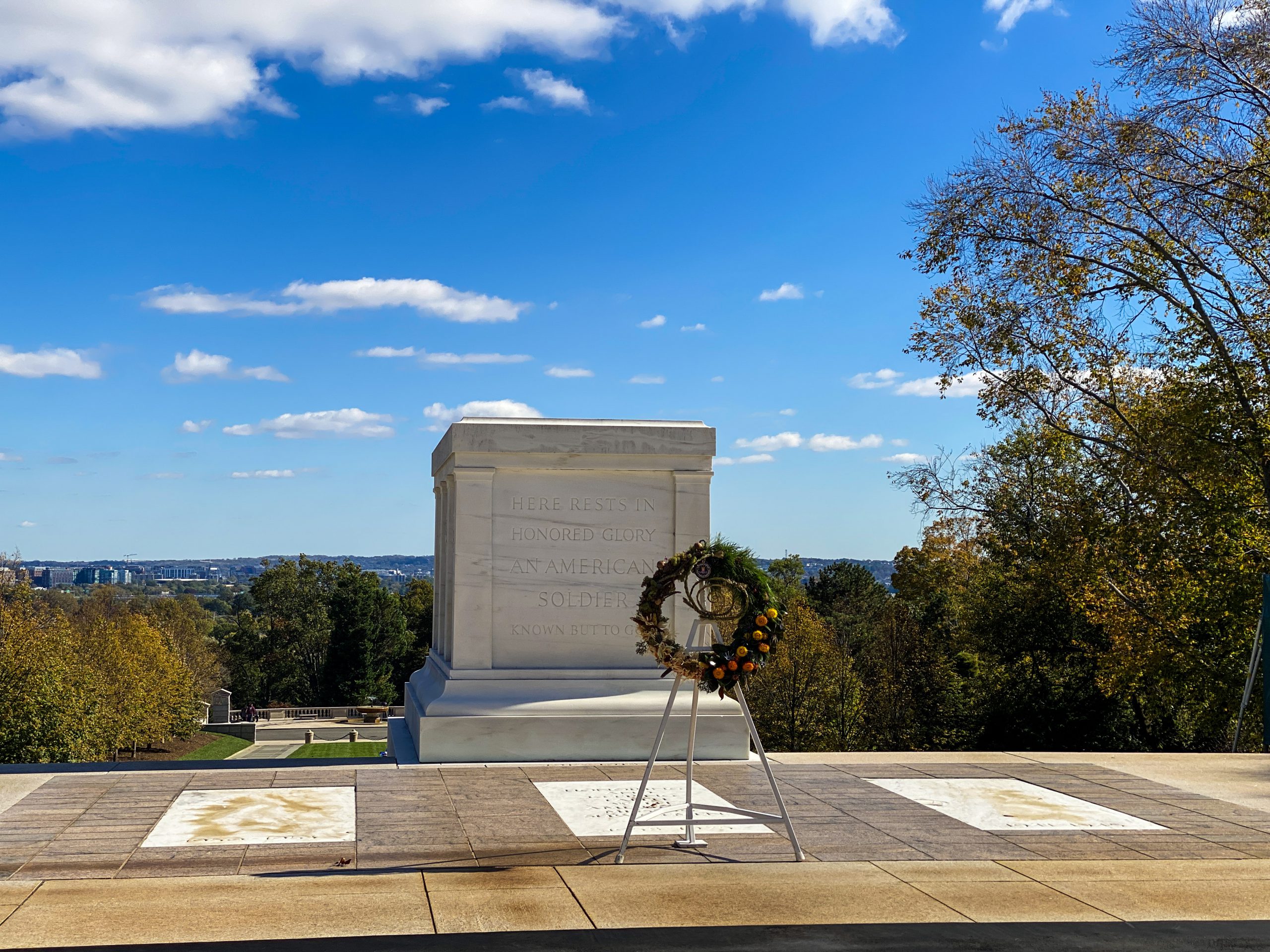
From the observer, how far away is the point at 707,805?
23.5ft

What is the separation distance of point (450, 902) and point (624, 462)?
222 inches

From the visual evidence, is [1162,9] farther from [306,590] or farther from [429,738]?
[306,590]

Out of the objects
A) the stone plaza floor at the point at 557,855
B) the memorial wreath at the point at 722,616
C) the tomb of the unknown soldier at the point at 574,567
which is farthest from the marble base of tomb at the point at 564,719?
the memorial wreath at the point at 722,616

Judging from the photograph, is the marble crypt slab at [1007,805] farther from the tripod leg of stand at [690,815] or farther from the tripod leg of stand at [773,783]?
the tripod leg of stand at [690,815]

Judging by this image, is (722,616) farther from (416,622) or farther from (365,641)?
(416,622)

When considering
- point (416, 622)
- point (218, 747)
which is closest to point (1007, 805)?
point (218, 747)

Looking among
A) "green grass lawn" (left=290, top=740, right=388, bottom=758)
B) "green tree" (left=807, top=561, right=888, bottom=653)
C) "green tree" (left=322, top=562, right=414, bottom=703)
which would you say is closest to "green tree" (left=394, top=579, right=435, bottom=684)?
"green tree" (left=322, top=562, right=414, bottom=703)

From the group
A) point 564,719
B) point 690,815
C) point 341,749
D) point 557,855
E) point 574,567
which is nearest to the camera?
point 557,855

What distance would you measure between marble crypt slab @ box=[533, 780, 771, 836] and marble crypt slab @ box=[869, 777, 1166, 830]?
1.56m

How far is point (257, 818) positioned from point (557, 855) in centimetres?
219

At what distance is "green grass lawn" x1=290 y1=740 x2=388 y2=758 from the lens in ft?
155

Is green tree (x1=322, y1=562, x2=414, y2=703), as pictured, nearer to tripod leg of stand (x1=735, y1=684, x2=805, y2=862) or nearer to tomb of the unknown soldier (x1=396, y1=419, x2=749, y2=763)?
tomb of the unknown soldier (x1=396, y1=419, x2=749, y2=763)

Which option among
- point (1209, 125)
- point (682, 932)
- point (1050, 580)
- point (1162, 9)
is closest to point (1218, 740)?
point (1050, 580)

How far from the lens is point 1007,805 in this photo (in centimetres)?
848
